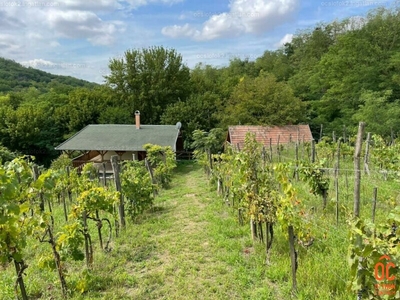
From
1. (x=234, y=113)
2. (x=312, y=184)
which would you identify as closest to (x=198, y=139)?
(x=234, y=113)

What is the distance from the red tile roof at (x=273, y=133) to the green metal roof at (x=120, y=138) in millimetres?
4350

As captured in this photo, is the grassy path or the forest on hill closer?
the grassy path

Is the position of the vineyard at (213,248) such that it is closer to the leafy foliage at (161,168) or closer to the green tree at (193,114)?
the leafy foliage at (161,168)

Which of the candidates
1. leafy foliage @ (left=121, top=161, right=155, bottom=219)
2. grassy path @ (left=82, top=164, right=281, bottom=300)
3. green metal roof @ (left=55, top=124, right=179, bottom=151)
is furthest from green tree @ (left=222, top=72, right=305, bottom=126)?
grassy path @ (left=82, top=164, right=281, bottom=300)

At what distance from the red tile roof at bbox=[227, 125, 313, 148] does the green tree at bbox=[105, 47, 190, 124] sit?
33.2 feet

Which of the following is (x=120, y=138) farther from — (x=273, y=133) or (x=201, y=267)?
(x=201, y=267)

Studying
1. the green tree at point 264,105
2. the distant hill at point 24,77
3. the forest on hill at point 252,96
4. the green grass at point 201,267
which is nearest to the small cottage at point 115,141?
the forest on hill at point 252,96

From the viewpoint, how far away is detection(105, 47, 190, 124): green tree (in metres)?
27.6

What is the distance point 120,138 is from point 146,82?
32.9ft

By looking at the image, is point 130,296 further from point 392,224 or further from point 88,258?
point 392,224

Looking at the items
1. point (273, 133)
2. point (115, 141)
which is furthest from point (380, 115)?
point (115, 141)

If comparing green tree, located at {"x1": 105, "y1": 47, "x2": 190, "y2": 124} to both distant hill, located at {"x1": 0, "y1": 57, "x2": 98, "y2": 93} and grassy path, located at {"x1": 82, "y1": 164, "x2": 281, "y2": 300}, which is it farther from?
→ distant hill, located at {"x1": 0, "y1": 57, "x2": 98, "y2": 93}

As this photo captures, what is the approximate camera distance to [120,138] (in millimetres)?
19969

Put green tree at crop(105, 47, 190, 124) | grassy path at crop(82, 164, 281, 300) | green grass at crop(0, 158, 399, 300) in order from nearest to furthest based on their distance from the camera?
green grass at crop(0, 158, 399, 300)
grassy path at crop(82, 164, 281, 300)
green tree at crop(105, 47, 190, 124)
